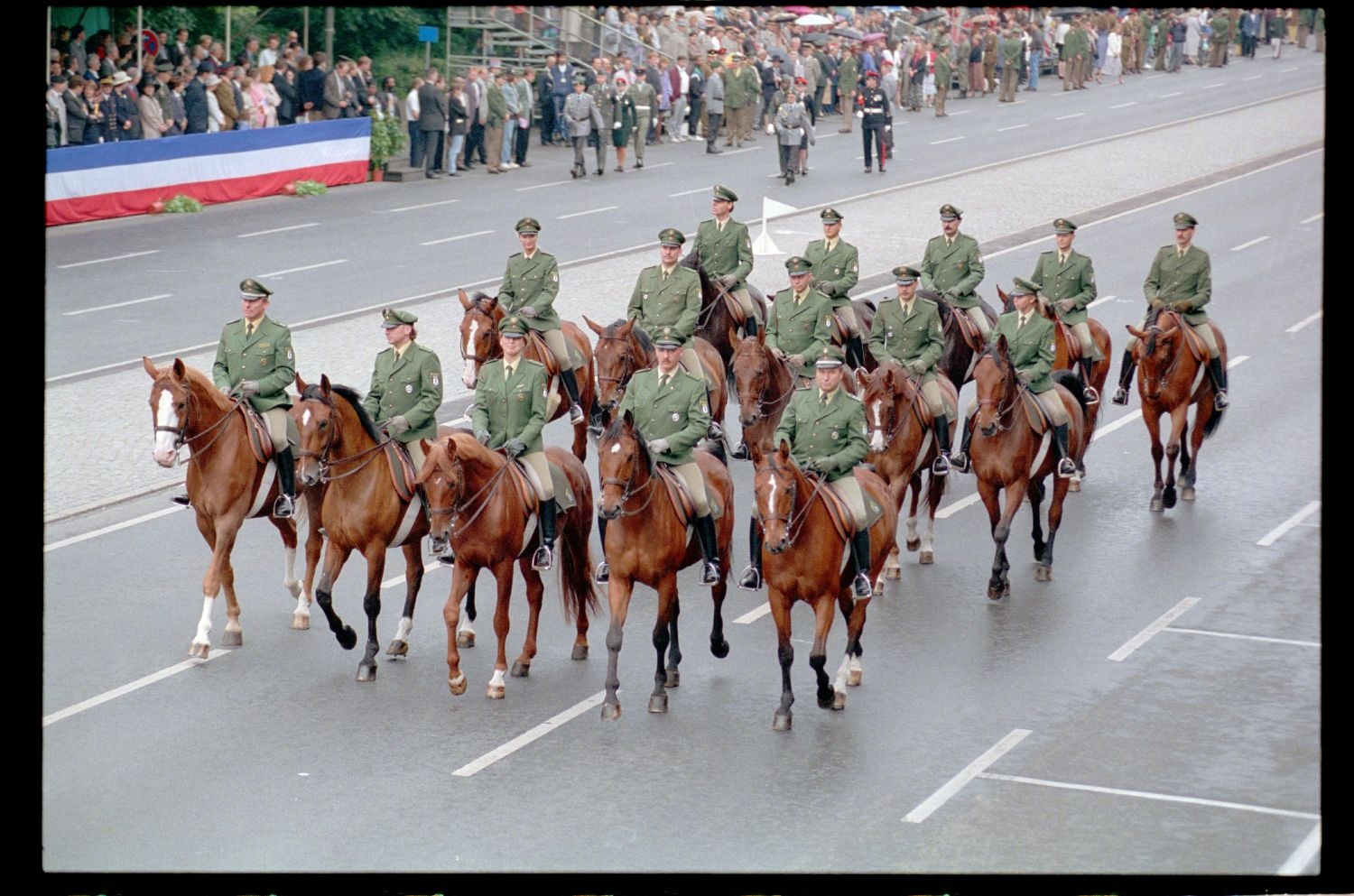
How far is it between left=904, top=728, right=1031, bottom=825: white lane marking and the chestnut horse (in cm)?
398

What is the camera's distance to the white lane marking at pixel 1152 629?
17.9 m

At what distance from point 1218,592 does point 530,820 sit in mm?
8828

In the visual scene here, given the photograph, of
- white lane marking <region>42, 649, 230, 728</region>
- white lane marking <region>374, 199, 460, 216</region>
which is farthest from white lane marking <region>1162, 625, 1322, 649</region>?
white lane marking <region>374, 199, 460, 216</region>

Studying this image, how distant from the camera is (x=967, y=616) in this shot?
1903 cm

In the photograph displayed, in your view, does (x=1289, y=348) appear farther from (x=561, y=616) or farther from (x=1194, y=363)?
(x=561, y=616)

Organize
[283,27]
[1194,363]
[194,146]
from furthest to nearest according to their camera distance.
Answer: [283,27]
[194,146]
[1194,363]

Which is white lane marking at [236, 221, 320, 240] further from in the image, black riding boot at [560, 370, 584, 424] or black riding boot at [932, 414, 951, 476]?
black riding boot at [932, 414, 951, 476]

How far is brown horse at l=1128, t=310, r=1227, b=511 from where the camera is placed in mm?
22500

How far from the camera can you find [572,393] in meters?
23.5

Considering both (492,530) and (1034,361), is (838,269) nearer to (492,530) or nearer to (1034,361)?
(1034,361)

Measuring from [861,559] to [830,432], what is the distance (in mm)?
1076

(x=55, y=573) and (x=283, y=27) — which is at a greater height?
(x=283, y=27)

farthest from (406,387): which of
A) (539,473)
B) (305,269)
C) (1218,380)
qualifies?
(305,269)

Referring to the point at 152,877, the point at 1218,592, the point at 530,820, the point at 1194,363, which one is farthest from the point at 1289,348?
the point at 152,877
